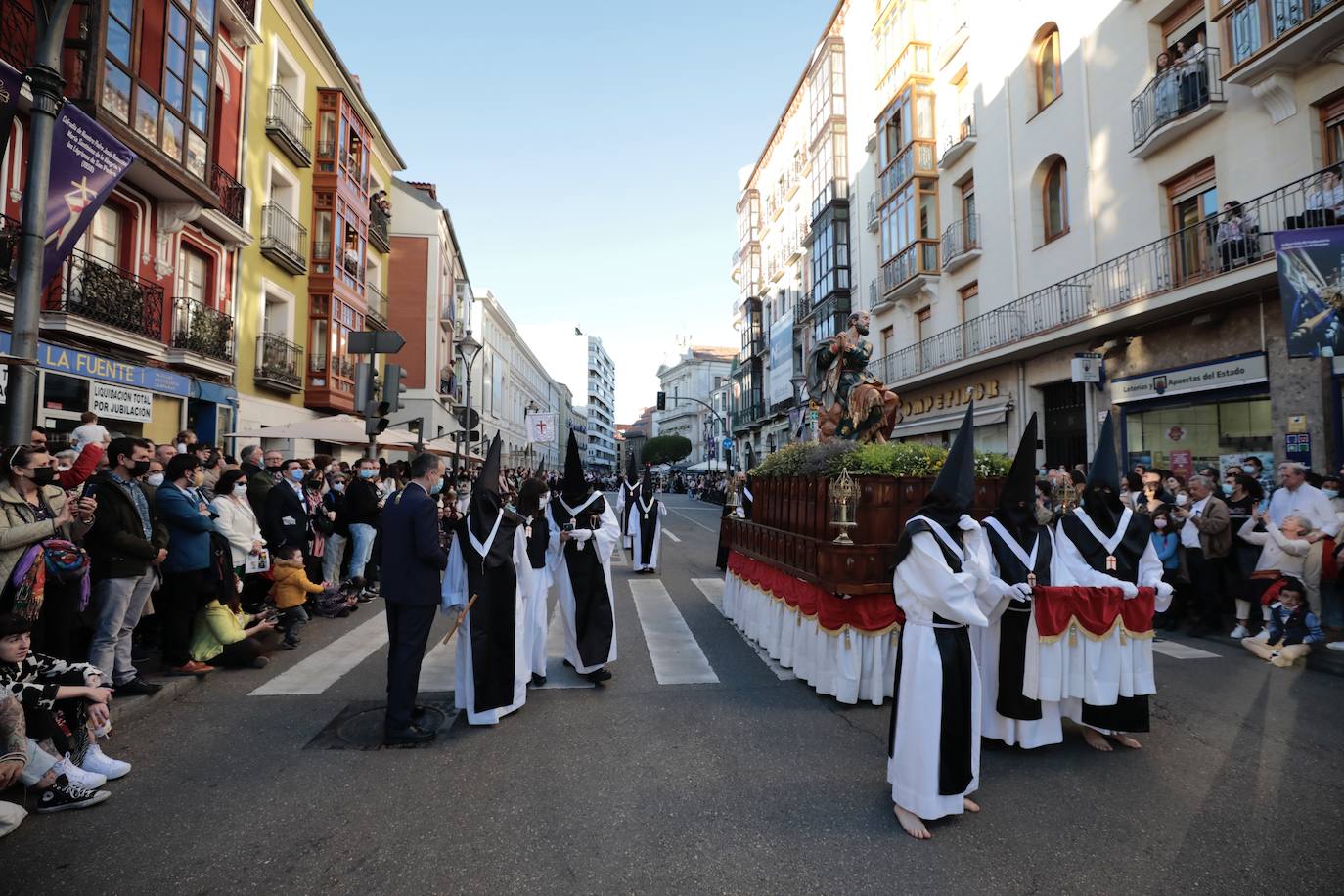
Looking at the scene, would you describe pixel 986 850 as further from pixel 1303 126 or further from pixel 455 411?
pixel 455 411

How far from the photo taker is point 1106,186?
46.3 ft

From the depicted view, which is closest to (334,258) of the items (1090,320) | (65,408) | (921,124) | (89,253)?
(89,253)

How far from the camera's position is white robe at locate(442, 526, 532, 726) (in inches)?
194

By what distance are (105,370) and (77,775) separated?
10505 millimetres

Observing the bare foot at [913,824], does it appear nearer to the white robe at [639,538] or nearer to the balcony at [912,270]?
the white robe at [639,538]

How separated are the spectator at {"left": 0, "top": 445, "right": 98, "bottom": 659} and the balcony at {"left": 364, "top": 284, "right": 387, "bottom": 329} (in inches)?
818

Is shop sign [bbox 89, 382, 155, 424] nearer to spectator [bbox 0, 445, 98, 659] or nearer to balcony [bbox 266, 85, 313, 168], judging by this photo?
spectator [bbox 0, 445, 98, 659]

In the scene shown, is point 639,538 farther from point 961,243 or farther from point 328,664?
point 961,243

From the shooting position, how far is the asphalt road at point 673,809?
3010 mm

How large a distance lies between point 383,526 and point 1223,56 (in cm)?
1445

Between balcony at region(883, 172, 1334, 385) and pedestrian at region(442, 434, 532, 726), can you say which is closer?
pedestrian at region(442, 434, 532, 726)

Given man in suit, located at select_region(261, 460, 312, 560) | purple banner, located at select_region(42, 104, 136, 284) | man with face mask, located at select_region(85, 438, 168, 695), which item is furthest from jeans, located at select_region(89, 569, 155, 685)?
man in suit, located at select_region(261, 460, 312, 560)

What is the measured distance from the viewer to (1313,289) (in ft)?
27.0

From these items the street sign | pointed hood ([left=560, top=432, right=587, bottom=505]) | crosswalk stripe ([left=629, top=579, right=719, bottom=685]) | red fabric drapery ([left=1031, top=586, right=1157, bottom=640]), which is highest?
the street sign
